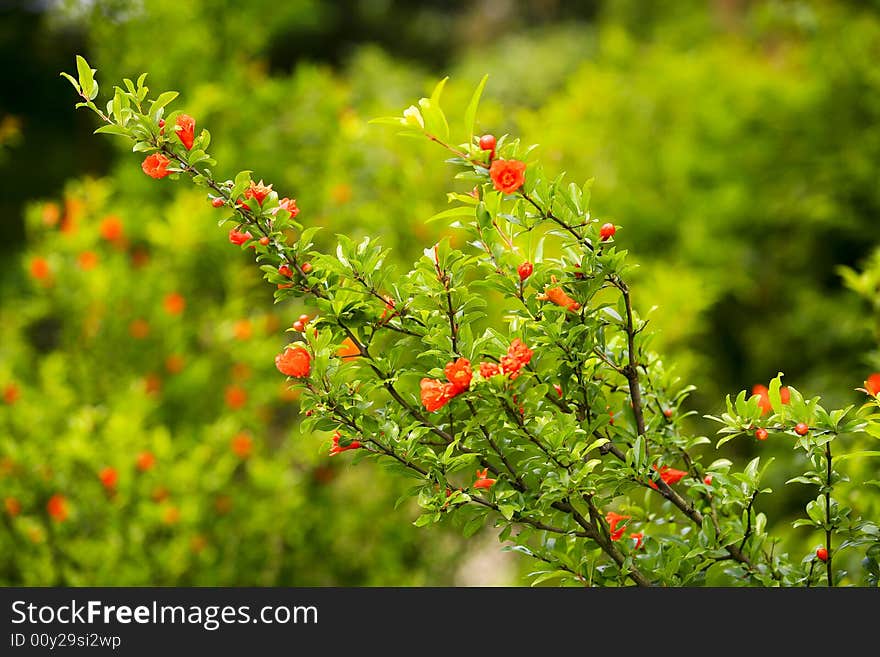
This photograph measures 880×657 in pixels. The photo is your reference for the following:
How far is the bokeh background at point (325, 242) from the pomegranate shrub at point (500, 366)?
0.92 metres

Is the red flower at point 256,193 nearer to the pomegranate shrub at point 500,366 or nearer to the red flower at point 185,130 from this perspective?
the pomegranate shrub at point 500,366

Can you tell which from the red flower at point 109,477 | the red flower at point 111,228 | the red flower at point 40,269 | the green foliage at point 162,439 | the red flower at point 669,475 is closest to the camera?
the red flower at point 669,475

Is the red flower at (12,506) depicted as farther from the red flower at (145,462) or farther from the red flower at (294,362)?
the red flower at (294,362)

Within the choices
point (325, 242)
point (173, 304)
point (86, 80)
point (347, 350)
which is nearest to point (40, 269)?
point (173, 304)

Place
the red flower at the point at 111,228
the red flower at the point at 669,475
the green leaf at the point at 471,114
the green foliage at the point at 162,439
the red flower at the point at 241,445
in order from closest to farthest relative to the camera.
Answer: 1. the green leaf at the point at 471,114
2. the red flower at the point at 669,475
3. the green foliage at the point at 162,439
4. the red flower at the point at 241,445
5. the red flower at the point at 111,228

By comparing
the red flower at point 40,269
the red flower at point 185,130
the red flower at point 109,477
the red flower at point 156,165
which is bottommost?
the red flower at point 156,165

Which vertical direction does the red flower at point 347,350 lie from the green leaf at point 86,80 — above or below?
below

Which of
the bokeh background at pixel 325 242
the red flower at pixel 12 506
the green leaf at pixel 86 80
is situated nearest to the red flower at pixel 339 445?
the green leaf at pixel 86 80

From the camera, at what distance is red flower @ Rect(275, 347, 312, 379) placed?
136 centimetres

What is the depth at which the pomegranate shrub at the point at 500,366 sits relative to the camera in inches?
53.7

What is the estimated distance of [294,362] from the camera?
1.37 meters

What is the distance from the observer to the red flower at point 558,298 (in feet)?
4.66

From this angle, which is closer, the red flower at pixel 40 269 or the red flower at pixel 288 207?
the red flower at pixel 288 207

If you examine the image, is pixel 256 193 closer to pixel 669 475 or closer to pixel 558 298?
pixel 558 298
